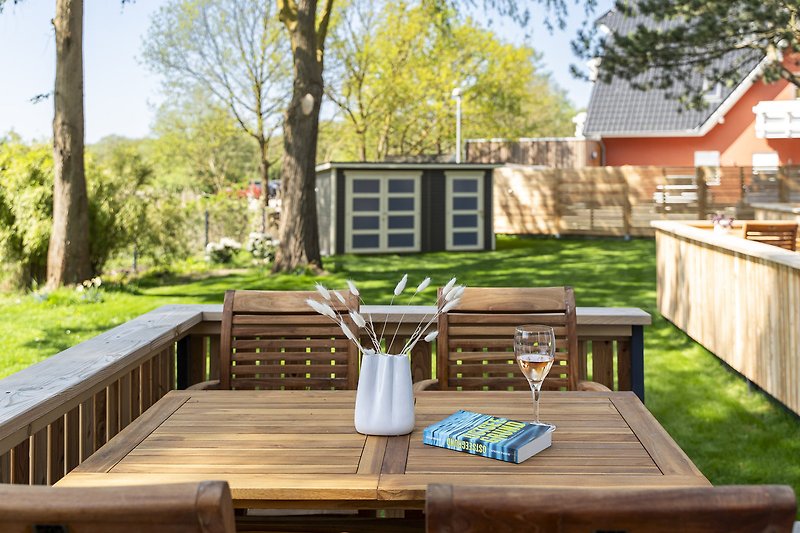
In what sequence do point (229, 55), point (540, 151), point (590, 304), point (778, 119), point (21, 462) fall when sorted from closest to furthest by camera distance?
point (21, 462) → point (590, 304) → point (778, 119) → point (229, 55) → point (540, 151)

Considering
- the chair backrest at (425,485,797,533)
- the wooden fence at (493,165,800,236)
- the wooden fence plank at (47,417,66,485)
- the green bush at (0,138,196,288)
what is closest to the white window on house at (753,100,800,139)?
the wooden fence at (493,165,800,236)

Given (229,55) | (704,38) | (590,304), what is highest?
(229,55)

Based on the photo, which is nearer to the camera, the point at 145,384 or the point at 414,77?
the point at 145,384

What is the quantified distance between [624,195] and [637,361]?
1892 cm

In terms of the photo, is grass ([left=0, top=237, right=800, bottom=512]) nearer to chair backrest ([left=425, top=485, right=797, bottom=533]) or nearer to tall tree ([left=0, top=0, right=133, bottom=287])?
tall tree ([left=0, top=0, right=133, bottom=287])

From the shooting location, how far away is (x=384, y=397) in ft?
7.44

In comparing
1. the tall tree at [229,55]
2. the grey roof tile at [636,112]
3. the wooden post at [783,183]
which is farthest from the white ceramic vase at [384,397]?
the tall tree at [229,55]

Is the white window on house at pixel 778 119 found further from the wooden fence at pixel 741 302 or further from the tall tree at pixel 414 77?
the wooden fence at pixel 741 302

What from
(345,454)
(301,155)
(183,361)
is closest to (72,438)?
(345,454)

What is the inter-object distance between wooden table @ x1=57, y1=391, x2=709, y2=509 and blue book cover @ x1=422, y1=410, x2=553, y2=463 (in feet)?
0.08

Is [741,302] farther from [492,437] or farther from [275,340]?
[492,437]

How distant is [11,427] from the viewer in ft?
7.08

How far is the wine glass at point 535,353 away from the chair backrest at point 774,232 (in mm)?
7656

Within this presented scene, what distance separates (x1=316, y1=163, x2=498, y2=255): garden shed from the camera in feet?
65.1
